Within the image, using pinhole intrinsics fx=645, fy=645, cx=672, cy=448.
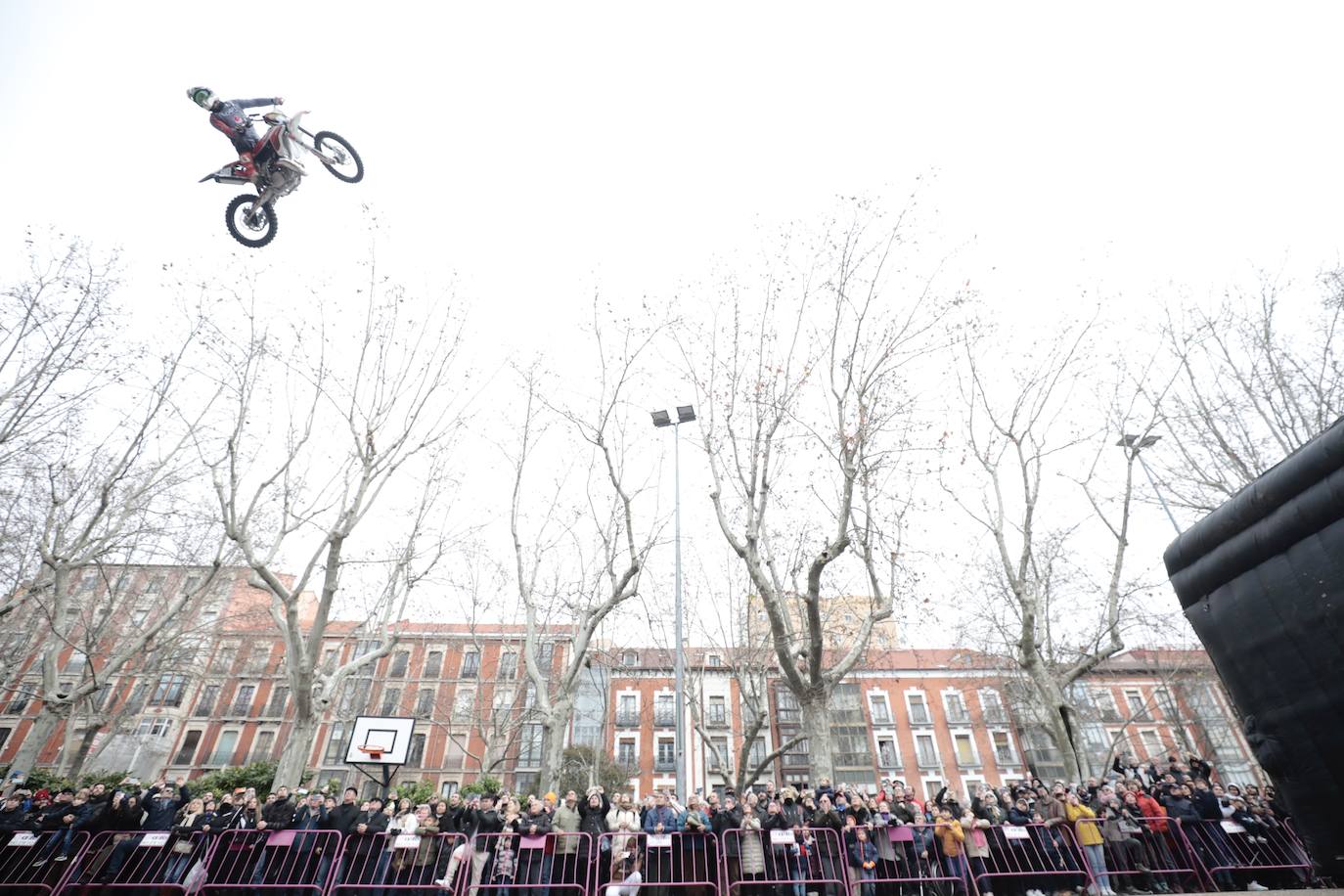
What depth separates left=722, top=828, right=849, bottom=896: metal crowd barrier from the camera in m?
8.16

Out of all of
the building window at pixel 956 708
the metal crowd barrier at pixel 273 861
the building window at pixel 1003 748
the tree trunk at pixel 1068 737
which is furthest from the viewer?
the building window at pixel 956 708

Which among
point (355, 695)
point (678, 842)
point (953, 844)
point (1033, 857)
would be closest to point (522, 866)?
point (678, 842)

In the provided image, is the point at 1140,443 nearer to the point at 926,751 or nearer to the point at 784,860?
the point at 784,860

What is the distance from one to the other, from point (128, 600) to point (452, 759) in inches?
746

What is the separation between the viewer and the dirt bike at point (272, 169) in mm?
8469

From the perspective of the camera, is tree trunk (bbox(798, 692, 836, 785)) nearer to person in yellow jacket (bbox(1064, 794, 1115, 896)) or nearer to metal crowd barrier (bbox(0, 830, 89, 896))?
person in yellow jacket (bbox(1064, 794, 1115, 896))

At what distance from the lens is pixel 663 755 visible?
36.6 m

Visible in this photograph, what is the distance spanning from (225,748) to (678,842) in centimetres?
3750

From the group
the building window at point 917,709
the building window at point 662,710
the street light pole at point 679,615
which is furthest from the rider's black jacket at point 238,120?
the building window at point 917,709

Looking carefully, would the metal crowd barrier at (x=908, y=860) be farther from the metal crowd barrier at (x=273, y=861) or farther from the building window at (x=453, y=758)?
the building window at (x=453, y=758)

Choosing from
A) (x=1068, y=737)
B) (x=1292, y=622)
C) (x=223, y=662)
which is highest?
(x=223, y=662)

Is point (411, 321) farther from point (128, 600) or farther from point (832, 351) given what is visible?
point (128, 600)

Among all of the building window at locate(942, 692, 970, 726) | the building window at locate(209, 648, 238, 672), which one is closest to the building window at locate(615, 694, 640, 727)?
the building window at locate(942, 692, 970, 726)

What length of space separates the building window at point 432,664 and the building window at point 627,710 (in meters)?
10.6
